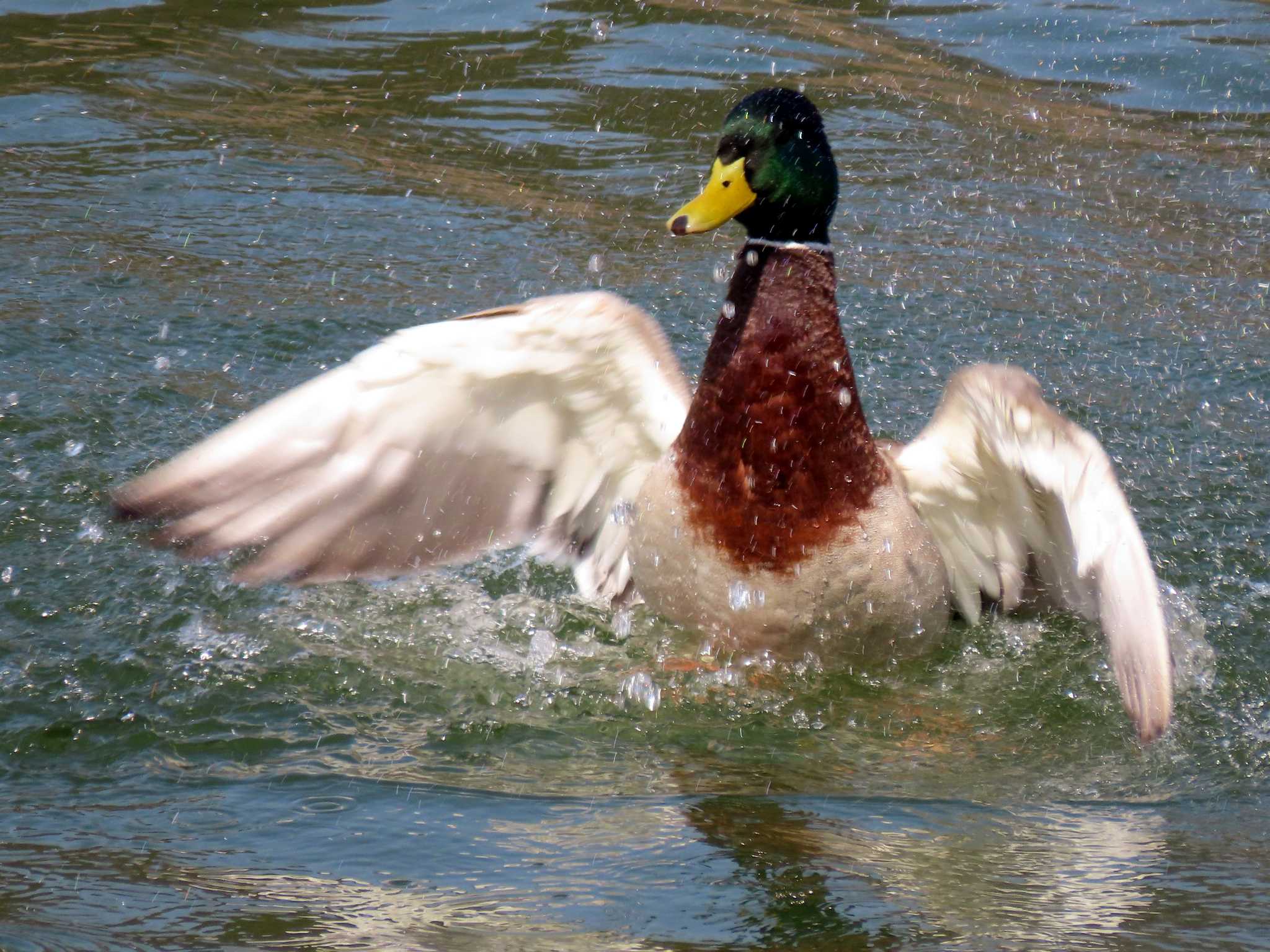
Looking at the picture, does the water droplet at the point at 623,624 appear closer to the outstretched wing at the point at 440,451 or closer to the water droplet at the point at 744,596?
the outstretched wing at the point at 440,451

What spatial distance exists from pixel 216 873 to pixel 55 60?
7.20 metres

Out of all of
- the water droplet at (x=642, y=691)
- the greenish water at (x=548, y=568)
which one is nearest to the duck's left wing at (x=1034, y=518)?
the greenish water at (x=548, y=568)

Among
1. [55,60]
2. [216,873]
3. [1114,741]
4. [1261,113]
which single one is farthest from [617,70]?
[216,873]

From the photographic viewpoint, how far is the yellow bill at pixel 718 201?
3.53m

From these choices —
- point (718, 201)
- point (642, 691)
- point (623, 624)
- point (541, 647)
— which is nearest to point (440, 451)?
point (541, 647)

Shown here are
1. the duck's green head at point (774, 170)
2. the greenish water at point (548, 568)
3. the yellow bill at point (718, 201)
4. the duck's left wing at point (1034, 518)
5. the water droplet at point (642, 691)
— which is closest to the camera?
the greenish water at point (548, 568)

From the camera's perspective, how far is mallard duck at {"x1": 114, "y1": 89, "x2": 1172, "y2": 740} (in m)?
3.71

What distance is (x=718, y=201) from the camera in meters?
3.64

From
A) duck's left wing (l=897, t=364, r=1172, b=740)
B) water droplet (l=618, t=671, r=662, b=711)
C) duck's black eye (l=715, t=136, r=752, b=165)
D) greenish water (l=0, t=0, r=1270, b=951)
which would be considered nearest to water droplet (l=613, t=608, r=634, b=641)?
greenish water (l=0, t=0, r=1270, b=951)

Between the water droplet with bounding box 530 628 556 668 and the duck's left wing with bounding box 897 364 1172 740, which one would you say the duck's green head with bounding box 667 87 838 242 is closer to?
the duck's left wing with bounding box 897 364 1172 740

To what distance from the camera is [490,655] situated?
402cm

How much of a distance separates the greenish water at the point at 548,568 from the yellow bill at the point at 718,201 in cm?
110

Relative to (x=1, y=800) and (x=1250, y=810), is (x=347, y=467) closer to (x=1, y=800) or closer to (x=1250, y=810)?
(x=1, y=800)

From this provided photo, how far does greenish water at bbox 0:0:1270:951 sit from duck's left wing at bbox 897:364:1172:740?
7.5 inches
